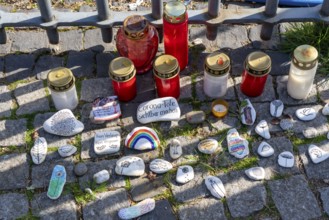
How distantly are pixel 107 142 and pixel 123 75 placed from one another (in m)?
0.39

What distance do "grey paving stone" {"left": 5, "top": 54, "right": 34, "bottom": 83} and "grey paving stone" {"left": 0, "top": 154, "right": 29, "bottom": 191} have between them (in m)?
0.59

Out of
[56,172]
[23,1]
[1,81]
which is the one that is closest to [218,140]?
[56,172]

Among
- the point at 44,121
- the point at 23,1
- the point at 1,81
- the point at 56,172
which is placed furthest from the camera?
the point at 23,1

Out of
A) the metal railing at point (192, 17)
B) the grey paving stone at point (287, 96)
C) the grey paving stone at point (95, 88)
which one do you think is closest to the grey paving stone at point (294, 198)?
the grey paving stone at point (287, 96)

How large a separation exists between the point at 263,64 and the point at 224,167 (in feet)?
2.05

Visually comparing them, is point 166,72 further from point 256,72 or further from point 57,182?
point 57,182

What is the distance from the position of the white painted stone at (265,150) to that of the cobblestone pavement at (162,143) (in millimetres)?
29

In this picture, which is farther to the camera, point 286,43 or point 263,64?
point 286,43

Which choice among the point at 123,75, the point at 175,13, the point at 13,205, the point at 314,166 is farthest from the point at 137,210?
the point at 175,13

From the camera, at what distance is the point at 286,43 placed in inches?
137

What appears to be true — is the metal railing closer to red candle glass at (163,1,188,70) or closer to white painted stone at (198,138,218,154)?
red candle glass at (163,1,188,70)

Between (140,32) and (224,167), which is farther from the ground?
(140,32)

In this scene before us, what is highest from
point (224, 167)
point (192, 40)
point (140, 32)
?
point (140, 32)

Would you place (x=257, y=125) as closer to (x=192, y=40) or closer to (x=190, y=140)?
(x=190, y=140)
